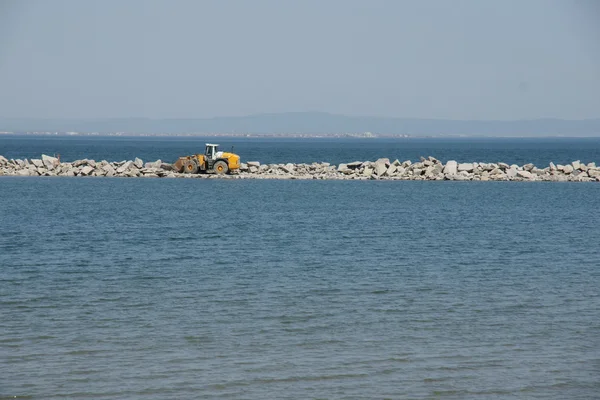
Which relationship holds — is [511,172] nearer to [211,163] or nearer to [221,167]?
[221,167]

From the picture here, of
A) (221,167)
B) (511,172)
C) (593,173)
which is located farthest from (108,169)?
(593,173)

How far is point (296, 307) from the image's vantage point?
13.0 metres

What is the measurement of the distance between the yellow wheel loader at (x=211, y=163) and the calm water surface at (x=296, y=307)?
58.4 ft

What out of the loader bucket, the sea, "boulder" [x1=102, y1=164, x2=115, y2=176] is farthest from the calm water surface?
"boulder" [x1=102, y1=164, x2=115, y2=176]

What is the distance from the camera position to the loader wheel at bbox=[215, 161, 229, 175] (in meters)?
44.6

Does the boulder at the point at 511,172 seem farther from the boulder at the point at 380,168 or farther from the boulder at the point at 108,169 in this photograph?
the boulder at the point at 108,169

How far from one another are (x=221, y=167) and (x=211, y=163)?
554mm

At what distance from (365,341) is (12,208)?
2021 centimetres

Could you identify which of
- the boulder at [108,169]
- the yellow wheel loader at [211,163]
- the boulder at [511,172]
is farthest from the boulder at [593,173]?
the boulder at [108,169]

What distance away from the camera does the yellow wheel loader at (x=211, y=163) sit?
4459 centimetres

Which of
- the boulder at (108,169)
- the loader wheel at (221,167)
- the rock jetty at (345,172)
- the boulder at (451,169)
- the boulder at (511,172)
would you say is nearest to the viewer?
the loader wheel at (221,167)

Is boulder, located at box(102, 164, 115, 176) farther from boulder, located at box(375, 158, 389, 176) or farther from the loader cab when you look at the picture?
boulder, located at box(375, 158, 389, 176)

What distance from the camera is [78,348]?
10.5 meters

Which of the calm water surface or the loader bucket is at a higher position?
the loader bucket
